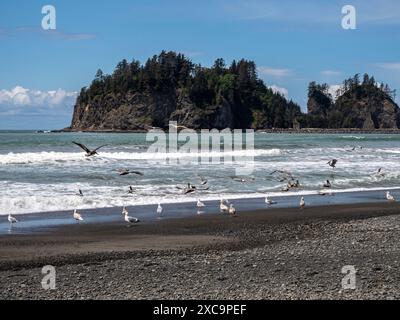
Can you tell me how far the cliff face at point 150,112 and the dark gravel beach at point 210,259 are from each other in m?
140

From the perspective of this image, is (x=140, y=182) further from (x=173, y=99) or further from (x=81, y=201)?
(x=173, y=99)

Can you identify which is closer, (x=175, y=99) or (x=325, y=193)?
(x=325, y=193)

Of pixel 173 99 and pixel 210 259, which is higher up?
pixel 173 99

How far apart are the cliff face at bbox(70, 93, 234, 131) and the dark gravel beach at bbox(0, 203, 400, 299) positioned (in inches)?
5516

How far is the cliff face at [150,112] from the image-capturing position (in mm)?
156000

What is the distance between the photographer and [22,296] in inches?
286

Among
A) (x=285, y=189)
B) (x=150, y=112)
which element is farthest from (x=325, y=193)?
(x=150, y=112)

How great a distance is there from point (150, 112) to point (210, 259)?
5890 inches

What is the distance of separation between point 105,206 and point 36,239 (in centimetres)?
530

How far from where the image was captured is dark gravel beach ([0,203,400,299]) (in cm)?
736

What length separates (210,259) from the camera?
9266 millimetres
